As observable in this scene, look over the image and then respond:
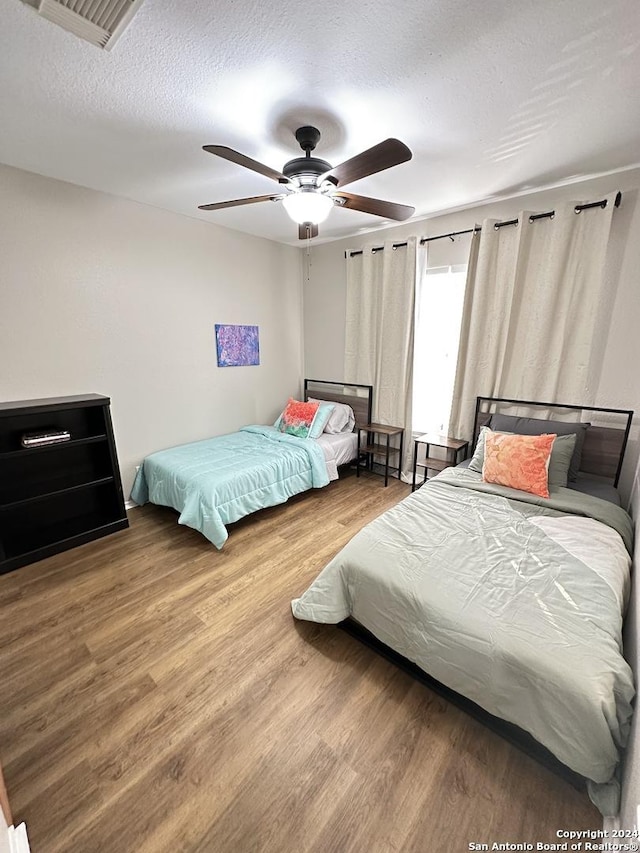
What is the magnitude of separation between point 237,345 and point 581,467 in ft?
11.0

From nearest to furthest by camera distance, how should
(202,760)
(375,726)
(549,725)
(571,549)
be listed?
(549,725) → (202,760) → (375,726) → (571,549)

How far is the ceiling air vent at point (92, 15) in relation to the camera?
1123 mm

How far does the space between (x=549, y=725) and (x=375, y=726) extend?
64 cm

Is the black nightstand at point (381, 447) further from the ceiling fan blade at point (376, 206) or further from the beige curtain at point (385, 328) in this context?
the ceiling fan blade at point (376, 206)

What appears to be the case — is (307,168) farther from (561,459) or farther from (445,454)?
(445,454)

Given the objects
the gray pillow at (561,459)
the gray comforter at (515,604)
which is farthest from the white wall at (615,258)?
the gray comforter at (515,604)

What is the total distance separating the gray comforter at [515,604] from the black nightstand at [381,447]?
145 centimetres

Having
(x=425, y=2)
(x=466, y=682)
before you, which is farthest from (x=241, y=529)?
(x=425, y=2)

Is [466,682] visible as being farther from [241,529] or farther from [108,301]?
[108,301]

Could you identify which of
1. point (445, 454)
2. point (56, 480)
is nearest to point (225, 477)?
point (56, 480)

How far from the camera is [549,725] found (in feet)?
3.72

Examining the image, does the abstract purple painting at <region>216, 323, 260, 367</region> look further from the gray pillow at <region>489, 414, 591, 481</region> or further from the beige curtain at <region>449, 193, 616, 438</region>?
the gray pillow at <region>489, 414, 591, 481</region>

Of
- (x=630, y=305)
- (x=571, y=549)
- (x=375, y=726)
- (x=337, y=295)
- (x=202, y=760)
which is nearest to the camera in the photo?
(x=202, y=760)

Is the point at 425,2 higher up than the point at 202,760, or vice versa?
the point at 425,2
